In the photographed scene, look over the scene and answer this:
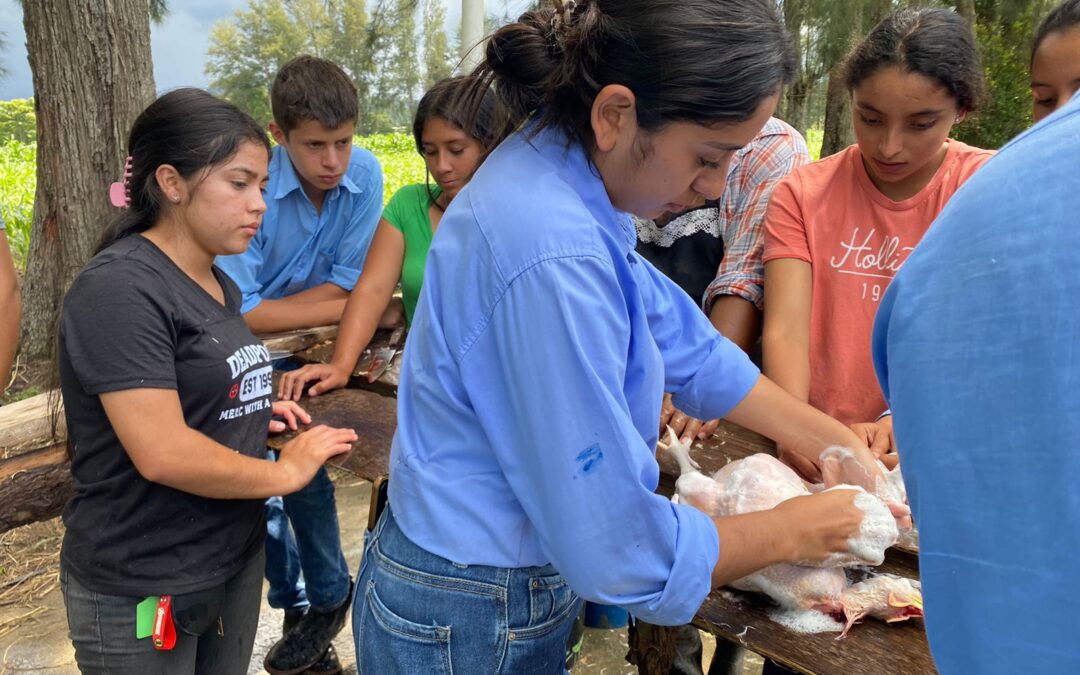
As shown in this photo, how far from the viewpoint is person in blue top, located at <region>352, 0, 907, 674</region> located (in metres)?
0.92

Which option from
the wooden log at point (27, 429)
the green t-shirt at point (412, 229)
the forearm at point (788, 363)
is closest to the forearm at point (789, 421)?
the forearm at point (788, 363)

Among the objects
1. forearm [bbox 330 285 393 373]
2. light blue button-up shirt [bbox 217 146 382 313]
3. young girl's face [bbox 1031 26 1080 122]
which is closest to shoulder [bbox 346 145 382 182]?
light blue button-up shirt [bbox 217 146 382 313]

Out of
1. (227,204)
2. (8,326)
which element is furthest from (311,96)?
(8,326)

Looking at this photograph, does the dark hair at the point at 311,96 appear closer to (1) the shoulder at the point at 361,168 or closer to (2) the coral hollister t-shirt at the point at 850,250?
(1) the shoulder at the point at 361,168

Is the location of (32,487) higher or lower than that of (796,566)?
lower

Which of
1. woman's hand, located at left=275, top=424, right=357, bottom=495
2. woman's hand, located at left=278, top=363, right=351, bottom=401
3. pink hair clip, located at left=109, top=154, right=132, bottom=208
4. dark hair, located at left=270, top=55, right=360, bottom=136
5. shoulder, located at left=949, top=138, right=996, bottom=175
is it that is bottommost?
woman's hand, located at left=278, top=363, right=351, bottom=401

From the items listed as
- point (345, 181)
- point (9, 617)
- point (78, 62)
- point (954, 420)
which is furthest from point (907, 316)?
point (78, 62)

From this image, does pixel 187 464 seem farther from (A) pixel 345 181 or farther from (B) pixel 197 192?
(A) pixel 345 181

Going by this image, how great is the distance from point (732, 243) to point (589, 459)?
154 cm

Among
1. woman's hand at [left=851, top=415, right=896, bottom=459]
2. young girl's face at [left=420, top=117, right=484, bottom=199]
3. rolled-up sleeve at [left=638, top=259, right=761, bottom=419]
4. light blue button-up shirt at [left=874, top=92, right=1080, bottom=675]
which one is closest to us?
light blue button-up shirt at [left=874, top=92, right=1080, bottom=675]

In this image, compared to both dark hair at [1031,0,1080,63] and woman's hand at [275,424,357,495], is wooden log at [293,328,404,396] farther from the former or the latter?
dark hair at [1031,0,1080,63]

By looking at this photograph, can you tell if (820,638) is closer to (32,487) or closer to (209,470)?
(209,470)

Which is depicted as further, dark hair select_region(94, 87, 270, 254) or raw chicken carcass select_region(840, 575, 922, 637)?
dark hair select_region(94, 87, 270, 254)

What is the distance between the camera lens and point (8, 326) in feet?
7.08
